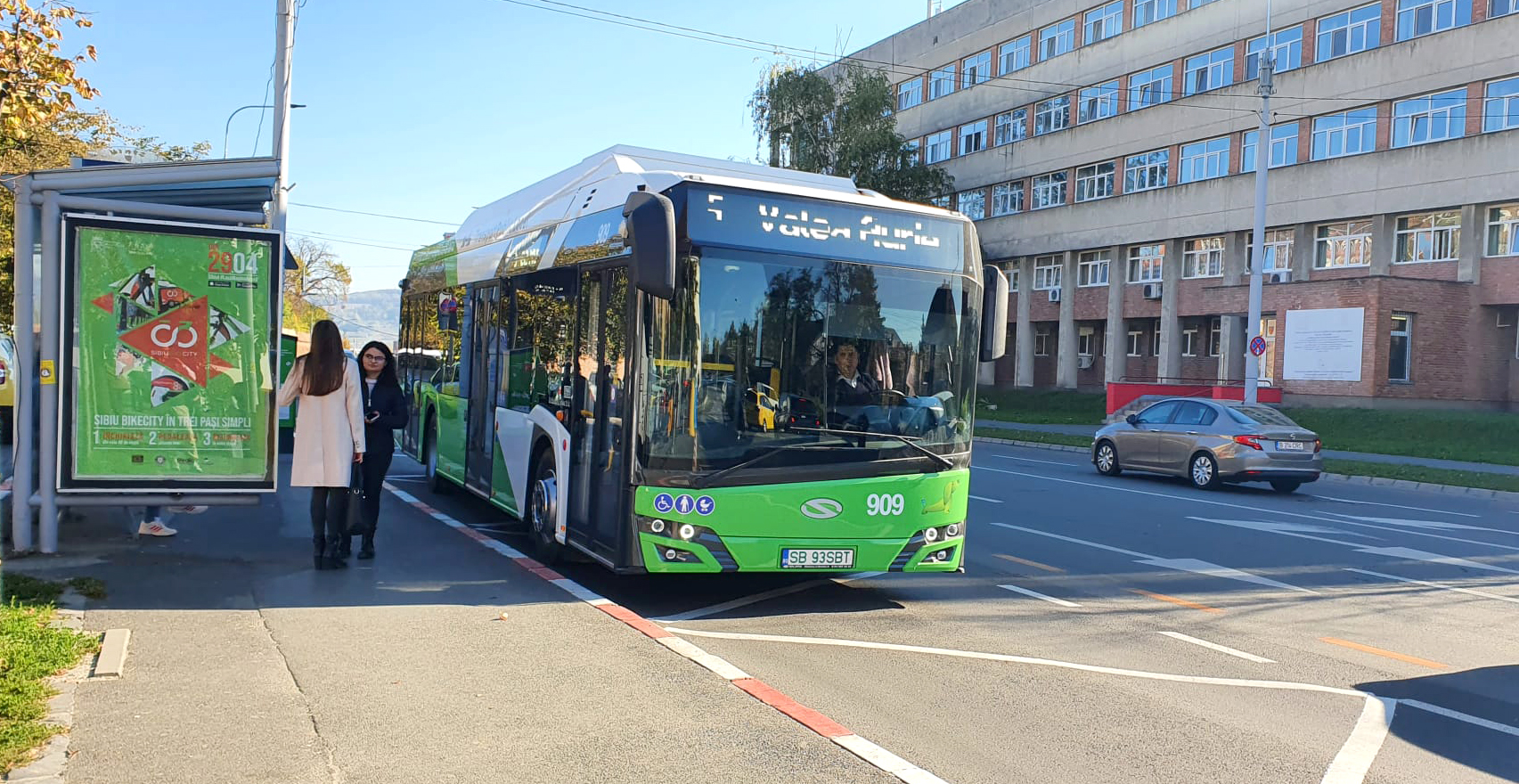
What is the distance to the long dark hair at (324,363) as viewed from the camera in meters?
8.78

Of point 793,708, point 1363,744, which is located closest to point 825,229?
point 793,708

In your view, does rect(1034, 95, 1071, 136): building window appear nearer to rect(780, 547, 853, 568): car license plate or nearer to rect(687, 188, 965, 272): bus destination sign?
rect(687, 188, 965, 272): bus destination sign

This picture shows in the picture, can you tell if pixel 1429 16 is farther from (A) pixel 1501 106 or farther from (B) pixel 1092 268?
(B) pixel 1092 268

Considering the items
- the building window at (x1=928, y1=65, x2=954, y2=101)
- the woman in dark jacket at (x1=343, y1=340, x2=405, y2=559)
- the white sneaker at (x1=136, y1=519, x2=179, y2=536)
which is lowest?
the white sneaker at (x1=136, y1=519, x2=179, y2=536)

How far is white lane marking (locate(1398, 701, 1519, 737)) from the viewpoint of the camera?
6102 millimetres

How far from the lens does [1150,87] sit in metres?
47.7

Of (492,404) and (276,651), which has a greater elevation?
(492,404)

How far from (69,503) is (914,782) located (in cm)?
689

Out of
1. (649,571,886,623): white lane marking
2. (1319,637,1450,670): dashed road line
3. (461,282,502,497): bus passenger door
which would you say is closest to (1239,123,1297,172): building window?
(461,282,502,497): bus passenger door

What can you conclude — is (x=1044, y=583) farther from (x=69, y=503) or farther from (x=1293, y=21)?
(x=1293, y=21)

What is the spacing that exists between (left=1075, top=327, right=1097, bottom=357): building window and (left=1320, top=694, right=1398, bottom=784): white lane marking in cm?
4900

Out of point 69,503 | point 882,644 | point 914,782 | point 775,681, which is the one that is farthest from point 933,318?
point 69,503

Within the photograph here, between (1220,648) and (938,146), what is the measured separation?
5495 cm

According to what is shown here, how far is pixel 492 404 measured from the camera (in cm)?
1149
